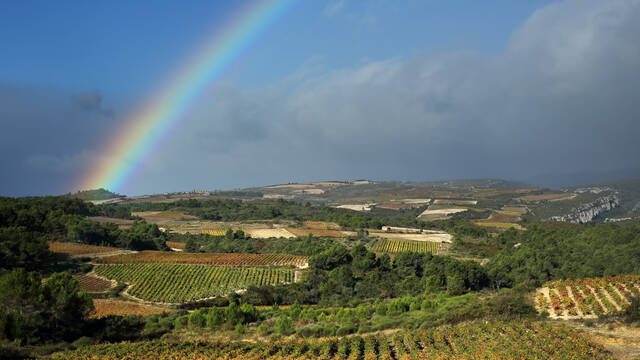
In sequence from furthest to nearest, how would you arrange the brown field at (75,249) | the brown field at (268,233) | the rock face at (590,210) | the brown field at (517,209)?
the brown field at (517,209), the rock face at (590,210), the brown field at (268,233), the brown field at (75,249)

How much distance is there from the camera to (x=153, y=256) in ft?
267

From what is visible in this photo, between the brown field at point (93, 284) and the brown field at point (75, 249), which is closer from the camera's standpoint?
the brown field at point (93, 284)

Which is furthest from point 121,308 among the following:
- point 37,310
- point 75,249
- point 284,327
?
point 75,249

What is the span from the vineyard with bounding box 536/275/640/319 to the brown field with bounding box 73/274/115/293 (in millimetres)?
54724

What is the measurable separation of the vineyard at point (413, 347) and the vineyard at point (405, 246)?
66.0m

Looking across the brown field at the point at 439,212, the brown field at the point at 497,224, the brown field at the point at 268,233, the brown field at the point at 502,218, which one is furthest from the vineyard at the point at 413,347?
the brown field at the point at 439,212

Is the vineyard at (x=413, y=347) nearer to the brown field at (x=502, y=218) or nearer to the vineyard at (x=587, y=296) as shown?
the vineyard at (x=587, y=296)

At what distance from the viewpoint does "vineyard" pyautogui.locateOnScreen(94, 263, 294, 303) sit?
197ft

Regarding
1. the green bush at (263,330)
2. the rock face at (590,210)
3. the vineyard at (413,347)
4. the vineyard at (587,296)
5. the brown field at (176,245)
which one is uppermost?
the vineyard at (413,347)

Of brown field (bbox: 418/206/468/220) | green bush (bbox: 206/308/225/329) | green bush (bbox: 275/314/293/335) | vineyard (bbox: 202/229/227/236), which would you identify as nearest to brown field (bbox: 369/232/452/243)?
vineyard (bbox: 202/229/227/236)

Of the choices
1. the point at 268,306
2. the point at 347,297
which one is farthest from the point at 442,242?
the point at 268,306

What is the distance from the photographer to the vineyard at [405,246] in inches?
3863

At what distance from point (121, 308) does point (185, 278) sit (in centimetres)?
1795

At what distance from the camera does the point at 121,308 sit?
49906mm
